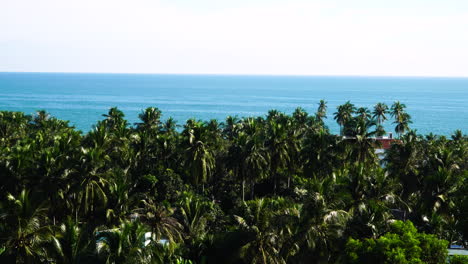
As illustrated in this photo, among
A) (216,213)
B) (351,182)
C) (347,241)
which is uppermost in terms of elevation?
(351,182)

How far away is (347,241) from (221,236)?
885 centimetres

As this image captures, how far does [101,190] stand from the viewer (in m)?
38.9

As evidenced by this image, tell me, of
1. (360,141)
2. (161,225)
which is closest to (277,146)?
(360,141)

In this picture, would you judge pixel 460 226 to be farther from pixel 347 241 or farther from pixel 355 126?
pixel 355 126

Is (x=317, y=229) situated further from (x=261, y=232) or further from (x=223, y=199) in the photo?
(x=223, y=199)

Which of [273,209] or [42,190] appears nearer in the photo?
[273,209]

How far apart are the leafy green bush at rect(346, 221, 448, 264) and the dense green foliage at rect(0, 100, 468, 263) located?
0.08 m

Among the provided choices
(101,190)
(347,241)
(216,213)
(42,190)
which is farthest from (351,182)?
(42,190)

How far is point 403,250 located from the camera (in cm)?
2550

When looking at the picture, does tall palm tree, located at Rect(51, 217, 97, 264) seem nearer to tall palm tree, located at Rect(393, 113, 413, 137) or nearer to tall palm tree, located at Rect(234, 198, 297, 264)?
tall palm tree, located at Rect(234, 198, 297, 264)

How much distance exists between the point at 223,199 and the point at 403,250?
37490mm

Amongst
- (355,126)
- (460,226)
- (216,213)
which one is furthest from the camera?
(355,126)

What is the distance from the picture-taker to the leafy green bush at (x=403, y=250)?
25.5 meters

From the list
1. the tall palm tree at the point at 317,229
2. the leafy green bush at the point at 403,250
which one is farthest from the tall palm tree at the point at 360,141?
the leafy green bush at the point at 403,250
